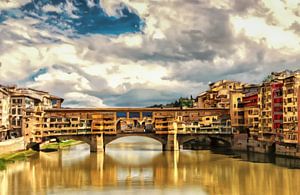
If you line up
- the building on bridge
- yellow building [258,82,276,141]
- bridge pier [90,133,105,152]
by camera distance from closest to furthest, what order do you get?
yellow building [258,82,276,141], bridge pier [90,133,105,152], the building on bridge

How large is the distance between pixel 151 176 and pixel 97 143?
101 ft

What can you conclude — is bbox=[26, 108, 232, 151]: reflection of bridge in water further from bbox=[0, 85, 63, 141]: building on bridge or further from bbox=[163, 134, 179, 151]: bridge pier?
bbox=[0, 85, 63, 141]: building on bridge

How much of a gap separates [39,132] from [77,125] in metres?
7.36

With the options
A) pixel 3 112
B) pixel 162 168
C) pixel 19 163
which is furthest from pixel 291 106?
pixel 3 112

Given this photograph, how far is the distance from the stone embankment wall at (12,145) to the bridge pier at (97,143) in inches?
473

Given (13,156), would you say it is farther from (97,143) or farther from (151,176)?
(151,176)

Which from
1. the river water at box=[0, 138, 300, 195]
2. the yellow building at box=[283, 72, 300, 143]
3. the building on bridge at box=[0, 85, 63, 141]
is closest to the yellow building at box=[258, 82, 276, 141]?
the river water at box=[0, 138, 300, 195]

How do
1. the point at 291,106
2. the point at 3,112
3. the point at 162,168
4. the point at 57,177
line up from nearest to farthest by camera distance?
1. the point at 57,177
2. the point at 162,168
3. the point at 291,106
4. the point at 3,112

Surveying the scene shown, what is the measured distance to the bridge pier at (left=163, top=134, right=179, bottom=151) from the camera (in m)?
80.6

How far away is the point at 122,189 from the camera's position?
137ft

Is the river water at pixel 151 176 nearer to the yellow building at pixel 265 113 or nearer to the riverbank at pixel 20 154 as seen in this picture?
the riverbank at pixel 20 154

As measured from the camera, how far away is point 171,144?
8075 centimetres

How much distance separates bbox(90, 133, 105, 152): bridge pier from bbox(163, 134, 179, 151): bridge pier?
11285 millimetres

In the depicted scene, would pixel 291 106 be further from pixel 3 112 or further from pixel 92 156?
pixel 3 112
